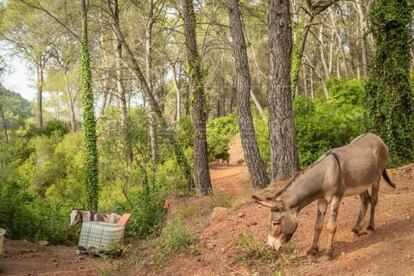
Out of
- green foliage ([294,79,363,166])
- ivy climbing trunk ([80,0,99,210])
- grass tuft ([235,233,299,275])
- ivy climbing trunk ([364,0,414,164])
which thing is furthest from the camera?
ivy climbing trunk ([80,0,99,210])

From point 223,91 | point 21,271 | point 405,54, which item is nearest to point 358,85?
point 405,54

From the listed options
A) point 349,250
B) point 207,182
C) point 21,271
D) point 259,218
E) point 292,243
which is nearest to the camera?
point 349,250

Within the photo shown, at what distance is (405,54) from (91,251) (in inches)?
304

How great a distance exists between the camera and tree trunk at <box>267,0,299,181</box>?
346 inches

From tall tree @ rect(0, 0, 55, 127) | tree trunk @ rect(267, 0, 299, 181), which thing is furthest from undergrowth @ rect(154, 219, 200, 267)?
tall tree @ rect(0, 0, 55, 127)

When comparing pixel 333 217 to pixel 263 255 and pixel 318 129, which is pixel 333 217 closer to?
pixel 263 255

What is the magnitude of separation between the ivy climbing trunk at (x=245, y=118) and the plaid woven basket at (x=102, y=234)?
315 centimetres

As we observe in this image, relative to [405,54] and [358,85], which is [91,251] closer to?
[405,54]

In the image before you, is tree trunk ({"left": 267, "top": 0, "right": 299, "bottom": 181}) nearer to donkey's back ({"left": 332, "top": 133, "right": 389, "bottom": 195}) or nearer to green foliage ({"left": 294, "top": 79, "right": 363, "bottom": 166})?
donkey's back ({"left": 332, "top": 133, "right": 389, "bottom": 195})

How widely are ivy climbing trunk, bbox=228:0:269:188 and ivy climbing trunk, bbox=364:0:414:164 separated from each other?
2.68 metres

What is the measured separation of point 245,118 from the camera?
1092cm

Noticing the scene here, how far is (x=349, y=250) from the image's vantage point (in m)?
5.43

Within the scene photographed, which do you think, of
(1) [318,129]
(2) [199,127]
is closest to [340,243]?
(2) [199,127]

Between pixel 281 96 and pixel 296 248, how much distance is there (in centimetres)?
372
